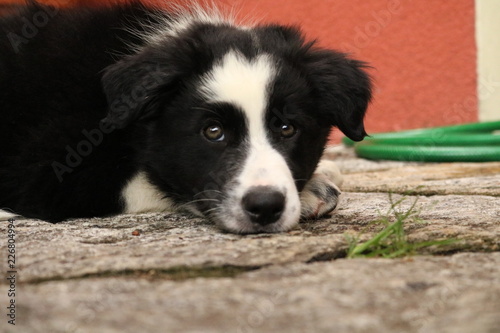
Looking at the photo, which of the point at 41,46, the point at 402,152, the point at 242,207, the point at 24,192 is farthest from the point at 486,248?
the point at 402,152

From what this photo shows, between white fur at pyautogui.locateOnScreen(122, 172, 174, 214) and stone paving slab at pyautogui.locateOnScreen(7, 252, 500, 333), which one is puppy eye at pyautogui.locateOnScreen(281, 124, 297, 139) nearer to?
white fur at pyautogui.locateOnScreen(122, 172, 174, 214)

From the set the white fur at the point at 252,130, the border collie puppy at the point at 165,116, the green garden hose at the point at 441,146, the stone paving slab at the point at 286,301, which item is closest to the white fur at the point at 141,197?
the border collie puppy at the point at 165,116

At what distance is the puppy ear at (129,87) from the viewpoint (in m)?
2.50

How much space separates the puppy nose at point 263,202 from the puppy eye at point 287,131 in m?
0.38

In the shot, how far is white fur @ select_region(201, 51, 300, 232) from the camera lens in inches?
87.9

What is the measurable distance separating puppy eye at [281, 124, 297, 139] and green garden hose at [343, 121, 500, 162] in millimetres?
2321

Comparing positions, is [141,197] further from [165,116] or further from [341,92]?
[341,92]

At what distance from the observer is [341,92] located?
8.81ft

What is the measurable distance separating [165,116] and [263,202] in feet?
2.32

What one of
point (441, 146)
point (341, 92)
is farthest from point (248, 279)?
point (441, 146)

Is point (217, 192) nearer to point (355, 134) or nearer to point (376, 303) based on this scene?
point (355, 134)

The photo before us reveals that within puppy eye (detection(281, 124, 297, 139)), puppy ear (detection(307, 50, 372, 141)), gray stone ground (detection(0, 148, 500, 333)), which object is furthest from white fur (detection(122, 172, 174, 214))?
puppy ear (detection(307, 50, 372, 141))

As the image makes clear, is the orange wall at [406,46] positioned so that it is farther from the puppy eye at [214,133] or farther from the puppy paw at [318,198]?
the puppy eye at [214,133]

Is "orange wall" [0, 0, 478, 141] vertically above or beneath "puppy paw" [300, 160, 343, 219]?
above
